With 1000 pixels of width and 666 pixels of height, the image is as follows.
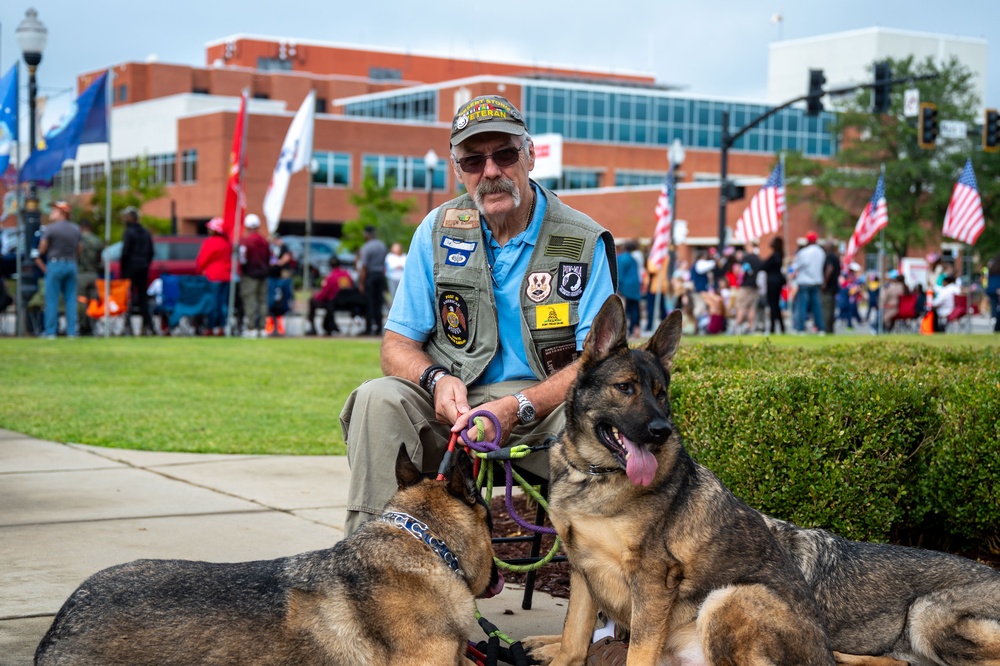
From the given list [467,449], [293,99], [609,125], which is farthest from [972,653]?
[293,99]

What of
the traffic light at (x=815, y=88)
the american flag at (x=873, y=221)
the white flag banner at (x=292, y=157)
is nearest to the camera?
the white flag banner at (x=292, y=157)

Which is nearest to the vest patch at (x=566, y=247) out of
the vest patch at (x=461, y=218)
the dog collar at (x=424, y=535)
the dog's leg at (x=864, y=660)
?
the vest patch at (x=461, y=218)

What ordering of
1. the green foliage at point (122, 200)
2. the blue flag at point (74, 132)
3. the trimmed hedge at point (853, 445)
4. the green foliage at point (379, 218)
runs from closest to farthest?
the trimmed hedge at point (853, 445), the blue flag at point (74, 132), the green foliage at point (122, 200), the green foliage at point (379, 218)

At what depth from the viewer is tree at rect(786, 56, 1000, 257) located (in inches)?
2625

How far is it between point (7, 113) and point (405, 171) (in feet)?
191

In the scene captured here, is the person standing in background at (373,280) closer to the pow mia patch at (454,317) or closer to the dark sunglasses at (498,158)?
the pow mia patch at (454,317)

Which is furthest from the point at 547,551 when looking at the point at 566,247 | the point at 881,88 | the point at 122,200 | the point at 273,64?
the point at 273,64

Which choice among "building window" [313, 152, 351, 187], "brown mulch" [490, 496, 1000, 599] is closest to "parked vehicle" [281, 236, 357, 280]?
"building window" [313, 152, 351, 187]

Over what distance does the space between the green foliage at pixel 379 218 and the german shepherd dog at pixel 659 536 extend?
53415 mm

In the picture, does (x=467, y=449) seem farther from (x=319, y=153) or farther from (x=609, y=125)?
(x=609, y=125)

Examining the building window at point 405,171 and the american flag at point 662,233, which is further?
the building window at point 405,171

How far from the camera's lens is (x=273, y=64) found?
103 meters

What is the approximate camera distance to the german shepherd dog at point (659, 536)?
383 centimetres

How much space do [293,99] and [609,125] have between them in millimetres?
29882
